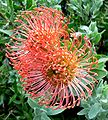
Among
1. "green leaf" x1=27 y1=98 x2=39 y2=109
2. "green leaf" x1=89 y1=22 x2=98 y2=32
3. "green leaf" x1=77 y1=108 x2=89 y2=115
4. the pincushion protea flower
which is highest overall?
"green leaf" x1=89 y1=22 x2=98 y2=32

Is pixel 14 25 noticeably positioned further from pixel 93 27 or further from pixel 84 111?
pixel 84 111

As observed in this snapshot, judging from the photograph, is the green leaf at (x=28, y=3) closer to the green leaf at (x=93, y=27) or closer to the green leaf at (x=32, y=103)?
the green leaf at (x=93, y=27)

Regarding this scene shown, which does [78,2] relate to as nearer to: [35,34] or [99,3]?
[99,3]

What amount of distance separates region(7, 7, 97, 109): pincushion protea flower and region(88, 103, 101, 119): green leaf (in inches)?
2.7

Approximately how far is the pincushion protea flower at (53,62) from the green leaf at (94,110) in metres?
0.07

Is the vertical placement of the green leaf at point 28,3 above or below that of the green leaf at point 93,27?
above

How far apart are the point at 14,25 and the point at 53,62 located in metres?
0.37

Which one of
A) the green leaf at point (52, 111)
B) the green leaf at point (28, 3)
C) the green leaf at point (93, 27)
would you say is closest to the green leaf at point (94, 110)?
the green leaf at point (52, 111)

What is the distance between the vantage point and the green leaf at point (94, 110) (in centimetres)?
237

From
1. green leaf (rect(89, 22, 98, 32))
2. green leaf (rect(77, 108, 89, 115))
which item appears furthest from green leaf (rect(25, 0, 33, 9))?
green leaf (rect(77, 108, 89, 115))

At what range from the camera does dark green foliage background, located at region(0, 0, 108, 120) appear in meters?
2.53

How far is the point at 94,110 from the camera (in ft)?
7.81

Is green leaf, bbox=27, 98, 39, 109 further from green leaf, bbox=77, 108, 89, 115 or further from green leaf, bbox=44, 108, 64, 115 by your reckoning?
green leaf, bbox=77, 108, 89, 115

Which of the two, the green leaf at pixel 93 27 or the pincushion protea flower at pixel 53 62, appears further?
the green leaf at pixel 93 27
